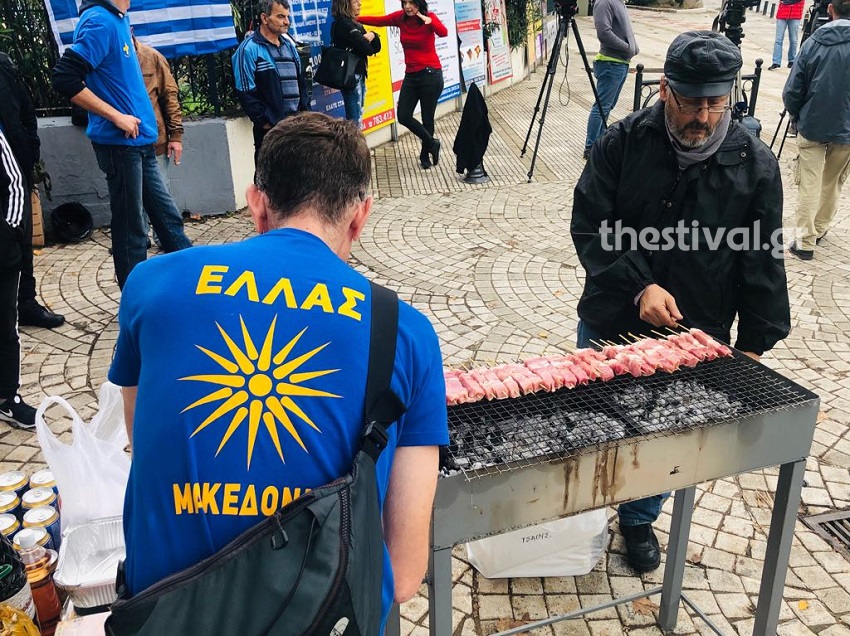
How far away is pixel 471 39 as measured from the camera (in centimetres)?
1322

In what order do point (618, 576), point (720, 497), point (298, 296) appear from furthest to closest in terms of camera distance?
1. point (720, 497)
2. point (618, 576)
3. point (298, 296)

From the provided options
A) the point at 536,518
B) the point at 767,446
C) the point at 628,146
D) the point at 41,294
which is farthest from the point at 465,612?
the point at 41,294

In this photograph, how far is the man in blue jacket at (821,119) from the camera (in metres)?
6.44

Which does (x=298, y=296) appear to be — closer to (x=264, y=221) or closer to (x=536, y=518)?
(x=264, y=221)

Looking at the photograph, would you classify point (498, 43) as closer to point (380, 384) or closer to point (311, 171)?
point (311, 171)

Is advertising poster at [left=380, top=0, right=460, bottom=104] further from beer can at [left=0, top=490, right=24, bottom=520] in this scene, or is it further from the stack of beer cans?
beer can at [left=0, top=490, right=24, bottom=520]

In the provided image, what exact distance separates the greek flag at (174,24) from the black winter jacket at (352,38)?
4.19ft

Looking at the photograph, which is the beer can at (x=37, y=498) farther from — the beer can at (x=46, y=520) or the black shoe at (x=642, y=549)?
the black shoe at (x=642, y=549)

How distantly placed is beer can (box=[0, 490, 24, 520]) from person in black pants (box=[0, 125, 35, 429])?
1.63m

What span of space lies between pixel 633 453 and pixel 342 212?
1260 millimetres

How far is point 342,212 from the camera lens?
1.63 meters

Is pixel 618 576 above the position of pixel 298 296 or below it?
below

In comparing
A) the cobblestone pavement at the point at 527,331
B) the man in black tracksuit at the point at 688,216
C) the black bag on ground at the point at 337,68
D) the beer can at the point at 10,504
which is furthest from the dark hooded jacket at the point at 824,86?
the beer can at the point at 10,504

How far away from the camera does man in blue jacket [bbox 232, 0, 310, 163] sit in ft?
22.0
